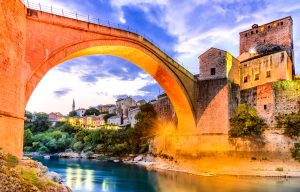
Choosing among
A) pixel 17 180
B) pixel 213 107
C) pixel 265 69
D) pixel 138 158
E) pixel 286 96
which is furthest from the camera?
pixel 138 158

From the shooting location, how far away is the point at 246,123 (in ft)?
71.5

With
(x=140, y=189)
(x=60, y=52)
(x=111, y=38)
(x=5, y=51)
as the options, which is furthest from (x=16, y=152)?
(x=140, y=189)

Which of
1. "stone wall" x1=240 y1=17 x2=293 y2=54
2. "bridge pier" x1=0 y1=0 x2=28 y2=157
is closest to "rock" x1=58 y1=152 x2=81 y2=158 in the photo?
"stone wall" x1=240 y1=17 x2=293 y2=54

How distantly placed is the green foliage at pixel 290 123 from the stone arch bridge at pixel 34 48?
32.9 feet

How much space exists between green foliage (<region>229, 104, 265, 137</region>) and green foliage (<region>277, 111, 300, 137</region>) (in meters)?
1.32

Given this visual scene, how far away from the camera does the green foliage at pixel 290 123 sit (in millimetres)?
20344

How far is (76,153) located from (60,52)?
107ft

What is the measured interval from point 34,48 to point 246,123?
51.9ft

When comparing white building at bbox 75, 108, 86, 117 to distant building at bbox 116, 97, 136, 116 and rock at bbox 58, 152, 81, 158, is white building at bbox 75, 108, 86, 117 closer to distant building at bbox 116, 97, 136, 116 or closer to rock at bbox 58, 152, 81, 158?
distant building at bbox 116, 97, 136, 116

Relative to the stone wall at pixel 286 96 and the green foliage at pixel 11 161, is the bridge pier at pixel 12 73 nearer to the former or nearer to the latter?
the green foliage at pixel 11 161

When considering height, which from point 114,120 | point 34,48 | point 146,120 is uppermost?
point 34,48

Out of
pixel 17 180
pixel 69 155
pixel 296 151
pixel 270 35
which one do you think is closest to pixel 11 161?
pixel 17 180

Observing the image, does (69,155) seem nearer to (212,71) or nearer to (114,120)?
(114,120)

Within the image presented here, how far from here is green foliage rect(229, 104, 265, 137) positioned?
71.0ft
